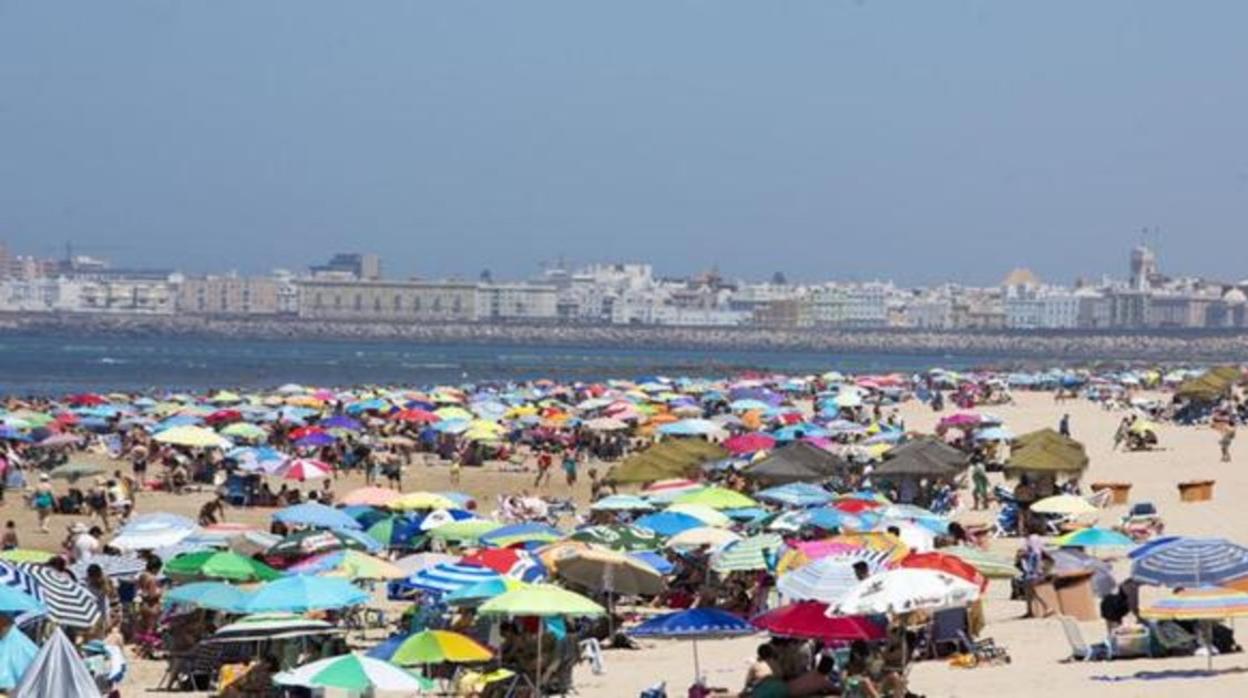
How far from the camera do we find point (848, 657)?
11617 mm

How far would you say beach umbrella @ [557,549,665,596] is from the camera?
554 inches

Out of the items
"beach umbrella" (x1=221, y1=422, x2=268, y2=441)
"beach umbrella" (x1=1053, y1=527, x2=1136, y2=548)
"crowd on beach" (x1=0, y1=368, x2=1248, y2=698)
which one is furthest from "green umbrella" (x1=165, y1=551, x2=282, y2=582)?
"beach umbrella" (x1=221, y1=422, x2=268, y2=441)

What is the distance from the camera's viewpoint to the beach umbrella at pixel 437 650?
1112 cm

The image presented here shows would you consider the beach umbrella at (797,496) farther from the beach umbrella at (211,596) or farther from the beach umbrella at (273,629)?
the beach umbrella at (273,629)

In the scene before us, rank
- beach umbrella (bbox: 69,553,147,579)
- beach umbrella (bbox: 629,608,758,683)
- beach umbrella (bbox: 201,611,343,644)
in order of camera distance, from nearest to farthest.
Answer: beach umbrella (bbox: 629,608,758,683) < beach umbrella (bbox: 201,611,343,644) < beach umbrella (bbox: 69,553,147,579)

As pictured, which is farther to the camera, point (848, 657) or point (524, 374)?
point (524, 374)

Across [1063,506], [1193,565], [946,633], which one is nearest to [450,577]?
[946,633]

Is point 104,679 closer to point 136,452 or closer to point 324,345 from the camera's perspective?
point 136,452

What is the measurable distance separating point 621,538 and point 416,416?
71.8ft

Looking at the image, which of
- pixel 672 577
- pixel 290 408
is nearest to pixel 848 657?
pixel 672 577

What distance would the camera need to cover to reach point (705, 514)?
18109 mm

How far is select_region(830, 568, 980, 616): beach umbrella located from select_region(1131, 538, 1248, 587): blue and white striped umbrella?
1.47m

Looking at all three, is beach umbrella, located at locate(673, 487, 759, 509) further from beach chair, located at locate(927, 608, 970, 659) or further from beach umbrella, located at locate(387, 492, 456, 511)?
A: beach chair, located at locate(927, 608, 970, 659)

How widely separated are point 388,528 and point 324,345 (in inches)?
5896
